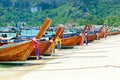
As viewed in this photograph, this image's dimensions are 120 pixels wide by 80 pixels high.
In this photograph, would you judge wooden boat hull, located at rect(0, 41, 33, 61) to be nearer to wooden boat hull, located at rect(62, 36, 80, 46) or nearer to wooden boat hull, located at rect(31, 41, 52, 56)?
wooden boat hull, located at rect(31, 41, 52, 56)

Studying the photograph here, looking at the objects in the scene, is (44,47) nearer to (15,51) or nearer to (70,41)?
(15,51)

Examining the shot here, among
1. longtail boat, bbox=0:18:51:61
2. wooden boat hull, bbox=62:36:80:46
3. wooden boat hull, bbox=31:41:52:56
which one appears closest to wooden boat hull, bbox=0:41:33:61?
longtail boat, bbox=0:18:51:61

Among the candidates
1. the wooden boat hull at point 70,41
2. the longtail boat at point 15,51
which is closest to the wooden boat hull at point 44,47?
the longtail boat at point 15,51

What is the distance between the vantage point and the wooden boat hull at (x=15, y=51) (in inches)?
991

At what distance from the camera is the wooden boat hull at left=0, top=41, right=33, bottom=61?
2517cm

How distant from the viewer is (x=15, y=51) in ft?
83.1

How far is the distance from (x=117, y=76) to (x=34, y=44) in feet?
29.4

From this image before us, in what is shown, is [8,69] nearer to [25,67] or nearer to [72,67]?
[25,67]

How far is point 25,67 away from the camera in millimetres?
24609

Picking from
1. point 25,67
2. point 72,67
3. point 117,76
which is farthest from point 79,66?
point 117,76

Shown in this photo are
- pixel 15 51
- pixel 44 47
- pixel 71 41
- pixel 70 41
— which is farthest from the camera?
pixel 71 41

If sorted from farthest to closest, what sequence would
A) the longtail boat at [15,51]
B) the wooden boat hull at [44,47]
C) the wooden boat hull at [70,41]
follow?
the wooden boat hull at [70,41]
the wooden boat hull at [44,47]
the longtail boat at [15,51]

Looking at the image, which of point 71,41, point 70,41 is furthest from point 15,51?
point 71,41

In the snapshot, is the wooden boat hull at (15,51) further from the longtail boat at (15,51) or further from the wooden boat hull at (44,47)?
the wooden boat hull at (44,47)
